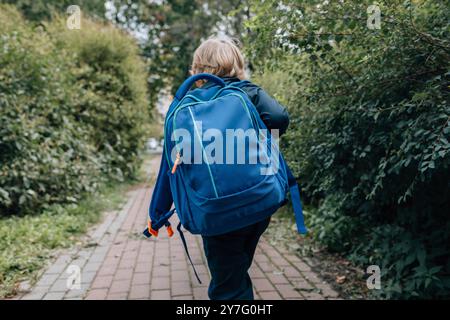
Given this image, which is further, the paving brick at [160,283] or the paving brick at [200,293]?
the paving brick at [160,283]

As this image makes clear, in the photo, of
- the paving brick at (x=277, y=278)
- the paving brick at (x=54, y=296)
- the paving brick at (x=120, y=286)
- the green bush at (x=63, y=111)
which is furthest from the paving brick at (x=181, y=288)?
the green bush at (x=63, y=111)

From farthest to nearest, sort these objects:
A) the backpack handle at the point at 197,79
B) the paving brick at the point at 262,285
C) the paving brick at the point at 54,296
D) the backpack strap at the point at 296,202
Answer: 1. the paving brick at the point at 262,285
2. the paving brick at the point at 54,296
3. the backpack strap at the point at 296,202
4. the backpack handle at the point at 197,79

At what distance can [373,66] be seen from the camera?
8.39ft

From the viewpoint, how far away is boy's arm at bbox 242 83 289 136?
2.06 m

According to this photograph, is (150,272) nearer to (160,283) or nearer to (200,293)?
(160,283)

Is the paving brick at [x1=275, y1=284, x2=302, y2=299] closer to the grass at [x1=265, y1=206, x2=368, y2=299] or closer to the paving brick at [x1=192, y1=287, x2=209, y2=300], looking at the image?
the grass at [x1=265, y1=206, x2=368, y2=299]

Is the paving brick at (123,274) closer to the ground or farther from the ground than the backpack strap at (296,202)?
closer to the ground

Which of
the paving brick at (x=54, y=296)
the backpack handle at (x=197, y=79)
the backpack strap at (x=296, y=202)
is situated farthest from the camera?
the paving brick at (x=54, y=296)

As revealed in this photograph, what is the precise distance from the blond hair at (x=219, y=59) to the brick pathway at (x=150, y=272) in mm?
1842

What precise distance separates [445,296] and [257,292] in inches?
52.3

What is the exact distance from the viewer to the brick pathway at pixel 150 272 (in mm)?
3326

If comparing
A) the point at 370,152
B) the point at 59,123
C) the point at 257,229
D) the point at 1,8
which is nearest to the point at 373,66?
the point at 370,152

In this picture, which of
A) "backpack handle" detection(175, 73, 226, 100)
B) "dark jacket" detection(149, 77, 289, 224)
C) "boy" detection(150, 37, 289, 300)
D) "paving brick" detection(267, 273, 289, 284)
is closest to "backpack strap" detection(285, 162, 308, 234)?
"boy" detection(150, 37, 289, 300)

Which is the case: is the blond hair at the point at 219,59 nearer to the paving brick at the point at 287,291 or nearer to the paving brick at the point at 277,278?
the paving brick at the point at 287,291
